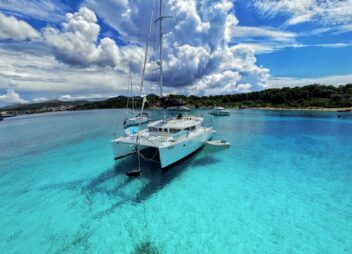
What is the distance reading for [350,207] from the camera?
9.12 meters

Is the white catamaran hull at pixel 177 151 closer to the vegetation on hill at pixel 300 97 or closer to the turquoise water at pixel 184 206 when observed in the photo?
the turquoise water at pixel 184 206

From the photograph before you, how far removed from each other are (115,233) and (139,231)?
3.22 feet

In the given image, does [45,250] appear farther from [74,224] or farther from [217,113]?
[217,113]

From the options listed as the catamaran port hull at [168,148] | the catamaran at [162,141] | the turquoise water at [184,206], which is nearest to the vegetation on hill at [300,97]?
the catamaran at [162,141]

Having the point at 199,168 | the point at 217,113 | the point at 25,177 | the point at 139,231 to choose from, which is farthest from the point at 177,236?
the point at 217,113

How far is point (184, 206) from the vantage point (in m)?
9.67

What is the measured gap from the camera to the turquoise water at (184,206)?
23.8 feet

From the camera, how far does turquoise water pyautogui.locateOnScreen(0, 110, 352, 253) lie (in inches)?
286

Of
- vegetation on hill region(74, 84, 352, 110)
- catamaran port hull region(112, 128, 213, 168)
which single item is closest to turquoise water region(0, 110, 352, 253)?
catamaran port hull region(112, 128, 213, 168)

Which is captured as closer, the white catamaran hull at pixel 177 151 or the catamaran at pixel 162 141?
the white catamaran hull at pixel 177 151

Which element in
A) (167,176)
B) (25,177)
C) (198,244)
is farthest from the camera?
(25,177)

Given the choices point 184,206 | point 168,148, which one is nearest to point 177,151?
point 168,148

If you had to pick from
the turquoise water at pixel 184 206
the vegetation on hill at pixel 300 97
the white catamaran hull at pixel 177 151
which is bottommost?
the turquoise water at pixel 184 206

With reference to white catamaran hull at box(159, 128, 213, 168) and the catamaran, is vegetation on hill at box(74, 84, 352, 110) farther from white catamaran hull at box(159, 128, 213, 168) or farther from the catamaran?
white catamaran hull at box(159, 128, 213, 168)
